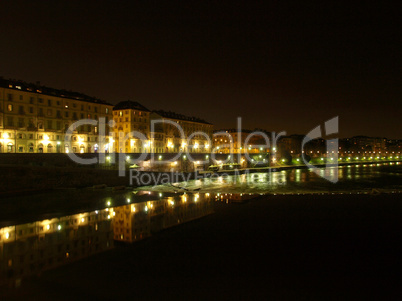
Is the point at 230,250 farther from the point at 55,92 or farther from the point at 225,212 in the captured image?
the point at 55,92

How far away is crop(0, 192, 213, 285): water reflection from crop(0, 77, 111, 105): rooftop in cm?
3849

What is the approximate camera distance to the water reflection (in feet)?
31.4

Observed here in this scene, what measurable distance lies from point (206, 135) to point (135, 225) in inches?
3477

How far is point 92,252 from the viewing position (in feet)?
34.8

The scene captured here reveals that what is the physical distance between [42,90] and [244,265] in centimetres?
5448

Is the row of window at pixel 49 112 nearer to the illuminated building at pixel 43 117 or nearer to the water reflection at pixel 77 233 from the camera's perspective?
the illuminated building at pixel 43 117

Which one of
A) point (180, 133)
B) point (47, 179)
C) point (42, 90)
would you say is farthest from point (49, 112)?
point (180, 133)

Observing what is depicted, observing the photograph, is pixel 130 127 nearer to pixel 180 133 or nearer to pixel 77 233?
pixel 180 133

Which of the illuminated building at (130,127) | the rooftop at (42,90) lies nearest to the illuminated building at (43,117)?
the rooftop at (42,90)

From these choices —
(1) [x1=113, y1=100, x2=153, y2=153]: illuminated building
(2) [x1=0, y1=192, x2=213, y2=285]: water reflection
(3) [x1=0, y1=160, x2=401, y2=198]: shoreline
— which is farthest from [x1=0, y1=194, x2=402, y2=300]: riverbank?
(1) [x1=113, y1=100, x2=153, y2=153]: illuminated building

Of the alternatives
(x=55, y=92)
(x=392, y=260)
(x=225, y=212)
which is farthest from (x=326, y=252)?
(x=55, y=92)

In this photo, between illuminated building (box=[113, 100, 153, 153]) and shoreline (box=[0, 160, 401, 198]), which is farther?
illuminated building (box=[113, 100, 153, 153])

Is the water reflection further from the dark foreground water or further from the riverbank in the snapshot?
the dark foreground water

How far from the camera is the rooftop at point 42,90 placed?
4736cm
